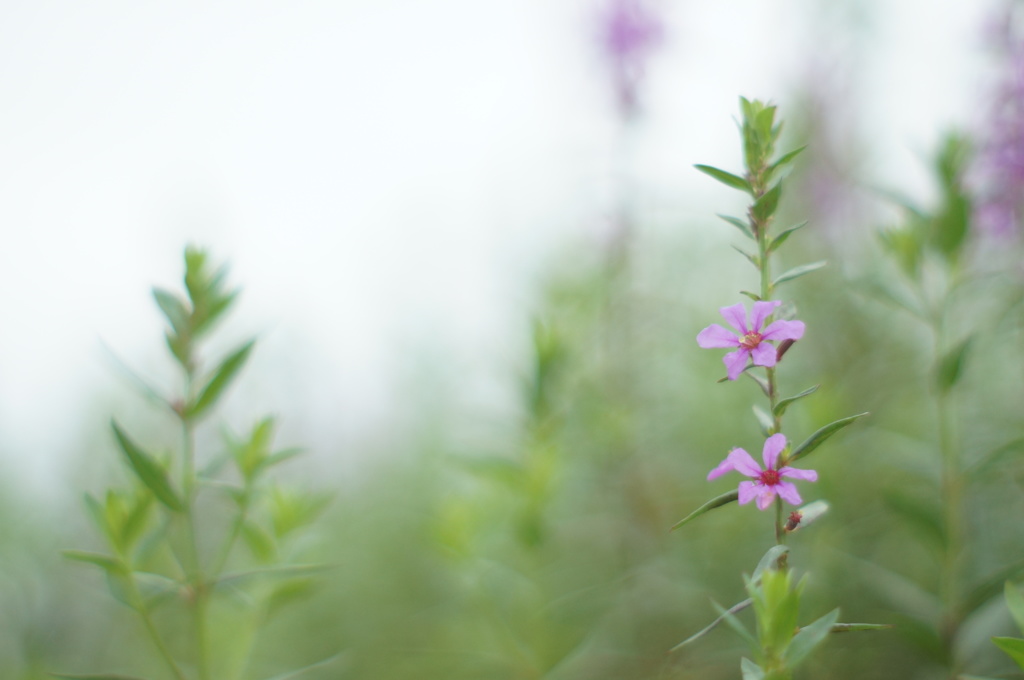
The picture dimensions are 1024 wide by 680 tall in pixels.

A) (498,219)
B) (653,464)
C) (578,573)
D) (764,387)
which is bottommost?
(578,573)

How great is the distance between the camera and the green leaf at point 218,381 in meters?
0.65

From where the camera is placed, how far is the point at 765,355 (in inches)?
18.2

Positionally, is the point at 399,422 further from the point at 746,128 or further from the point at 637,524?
the point at 746,128

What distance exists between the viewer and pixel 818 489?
105 centimetres

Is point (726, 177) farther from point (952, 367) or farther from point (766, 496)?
point (952, 367)

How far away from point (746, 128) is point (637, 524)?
100cm

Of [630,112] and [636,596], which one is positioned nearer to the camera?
[636,596]

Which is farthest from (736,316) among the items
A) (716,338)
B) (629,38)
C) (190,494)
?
(629,38)

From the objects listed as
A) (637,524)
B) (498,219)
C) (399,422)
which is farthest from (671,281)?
(399,422)

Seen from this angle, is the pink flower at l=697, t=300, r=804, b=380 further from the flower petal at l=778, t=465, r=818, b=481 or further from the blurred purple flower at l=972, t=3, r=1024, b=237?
the blurred purple flower at l=972, t=3, r=1024, b=237

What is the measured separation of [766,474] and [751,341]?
95 millimetres

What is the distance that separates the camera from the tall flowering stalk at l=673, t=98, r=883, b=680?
450 millimetres

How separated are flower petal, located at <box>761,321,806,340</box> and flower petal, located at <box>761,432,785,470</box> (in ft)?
0.22

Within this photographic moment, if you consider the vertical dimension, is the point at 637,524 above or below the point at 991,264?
below
